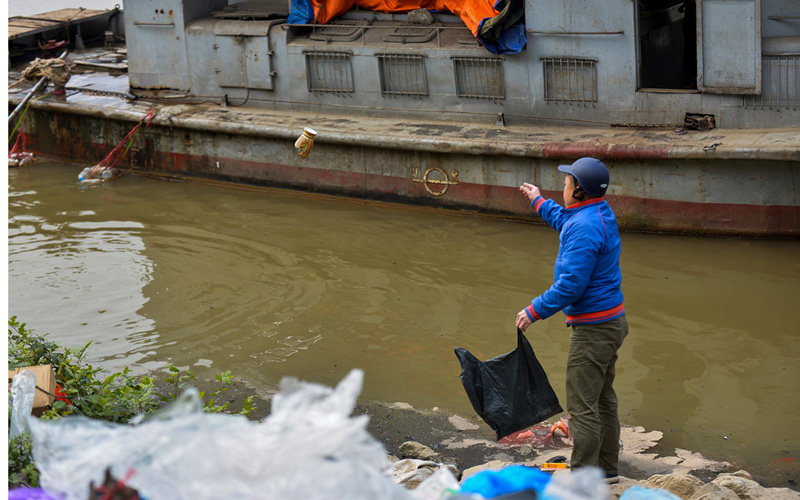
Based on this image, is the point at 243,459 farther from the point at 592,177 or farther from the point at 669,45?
the point at 669,45

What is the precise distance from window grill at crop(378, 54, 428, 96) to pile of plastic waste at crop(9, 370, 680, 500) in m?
8.00

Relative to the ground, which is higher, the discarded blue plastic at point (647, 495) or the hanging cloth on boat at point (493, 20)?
the hanging cloth on boat at point (493, 20)

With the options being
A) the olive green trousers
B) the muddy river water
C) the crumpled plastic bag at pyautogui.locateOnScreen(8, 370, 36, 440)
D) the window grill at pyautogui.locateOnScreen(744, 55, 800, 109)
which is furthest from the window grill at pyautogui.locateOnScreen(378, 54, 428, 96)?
the crumpled plastic bag at pyautogui.locateOnScreen(8, 370, 36, 440)

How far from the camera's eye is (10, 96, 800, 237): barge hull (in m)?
7.90

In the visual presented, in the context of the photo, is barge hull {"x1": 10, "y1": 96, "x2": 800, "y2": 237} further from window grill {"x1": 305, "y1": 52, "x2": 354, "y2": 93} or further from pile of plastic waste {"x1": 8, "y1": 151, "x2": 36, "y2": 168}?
window grill {"x1": 305, "y1": 52, "x2": 354, "y2": 93}

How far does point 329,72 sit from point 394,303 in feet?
13.4

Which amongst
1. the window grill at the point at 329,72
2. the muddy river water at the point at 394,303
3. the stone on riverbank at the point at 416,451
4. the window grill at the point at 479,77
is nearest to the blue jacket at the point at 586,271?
the stone on riverbank at the point at 416,451

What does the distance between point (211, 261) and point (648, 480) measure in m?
5.48

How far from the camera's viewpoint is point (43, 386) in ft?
12.1

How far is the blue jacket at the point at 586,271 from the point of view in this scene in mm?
3920

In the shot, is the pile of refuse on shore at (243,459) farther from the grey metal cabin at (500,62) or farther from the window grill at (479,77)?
the window grill at (479,77)

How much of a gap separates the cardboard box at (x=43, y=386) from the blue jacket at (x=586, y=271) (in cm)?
228

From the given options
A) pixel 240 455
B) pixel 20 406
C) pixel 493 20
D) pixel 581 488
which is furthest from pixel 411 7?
pixel 240 455

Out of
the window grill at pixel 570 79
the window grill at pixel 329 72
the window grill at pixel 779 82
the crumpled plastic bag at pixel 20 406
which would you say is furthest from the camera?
the window grill at pixel 329 72
